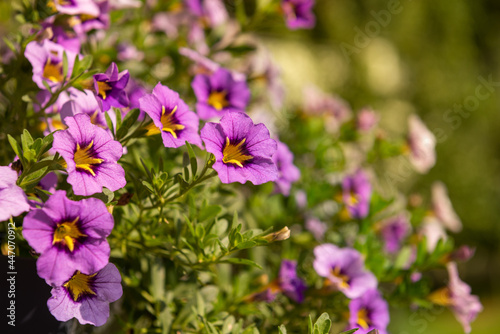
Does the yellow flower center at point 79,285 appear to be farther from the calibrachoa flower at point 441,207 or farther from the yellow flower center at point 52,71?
the calibrachoa flower at point 441,207

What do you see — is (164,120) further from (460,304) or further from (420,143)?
(420,143)

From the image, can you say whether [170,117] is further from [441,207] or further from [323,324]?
[441,207]

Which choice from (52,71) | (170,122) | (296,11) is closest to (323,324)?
(170,122)

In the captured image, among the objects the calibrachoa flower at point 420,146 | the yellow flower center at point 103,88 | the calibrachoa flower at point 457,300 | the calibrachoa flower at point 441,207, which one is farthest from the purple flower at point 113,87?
the calibrachoa flower at point 441,207

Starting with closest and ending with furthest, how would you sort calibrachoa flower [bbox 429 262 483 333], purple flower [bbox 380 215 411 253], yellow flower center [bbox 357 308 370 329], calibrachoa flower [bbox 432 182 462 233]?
yellow flower center [bbox 357 308 370 329] < calibrachoa flower [bbox 429 262 483 333] < purple flower [bbox 380 215 411 253] < calibrachoa flower [bbox 432 182 462 233]

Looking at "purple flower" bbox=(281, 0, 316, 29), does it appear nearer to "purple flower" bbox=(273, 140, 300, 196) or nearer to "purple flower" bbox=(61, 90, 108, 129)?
"purple flower" bbox=(273, 140, 300, 196)

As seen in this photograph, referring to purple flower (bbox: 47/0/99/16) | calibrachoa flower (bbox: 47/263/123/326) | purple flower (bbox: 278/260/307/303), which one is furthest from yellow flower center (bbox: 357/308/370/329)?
purple flower (bbox: 47/0/99/16)
